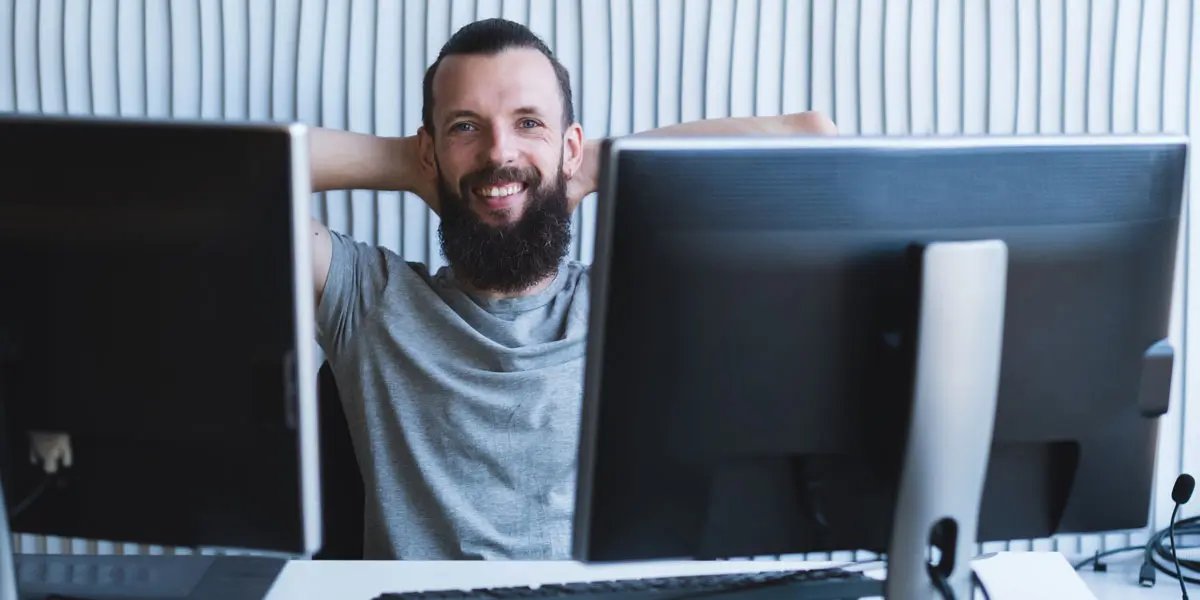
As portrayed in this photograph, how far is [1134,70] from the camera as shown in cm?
212

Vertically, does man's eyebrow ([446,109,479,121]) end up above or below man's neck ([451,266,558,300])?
above

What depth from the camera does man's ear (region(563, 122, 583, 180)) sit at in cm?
201

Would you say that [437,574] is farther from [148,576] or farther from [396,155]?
[396,155]

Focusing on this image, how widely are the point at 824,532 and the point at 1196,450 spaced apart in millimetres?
1571

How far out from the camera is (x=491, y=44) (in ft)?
6.21

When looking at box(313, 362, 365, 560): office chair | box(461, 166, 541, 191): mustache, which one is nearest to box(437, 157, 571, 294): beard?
box(461, 166, 541, 191): mustache

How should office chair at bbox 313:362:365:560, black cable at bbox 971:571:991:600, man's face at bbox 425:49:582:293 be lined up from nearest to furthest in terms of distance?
black cable at bbox 971:571:991:600 → office chair at bbox 313:362:365:560 → man's face at bbox 425:49:582:293

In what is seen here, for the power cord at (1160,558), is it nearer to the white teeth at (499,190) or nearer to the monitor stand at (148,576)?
the white teeth at (499,190)

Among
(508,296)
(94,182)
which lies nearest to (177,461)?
(94,182)

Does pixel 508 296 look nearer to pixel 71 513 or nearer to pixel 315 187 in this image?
pixel 315 187

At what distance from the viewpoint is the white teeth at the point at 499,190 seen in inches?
76.5

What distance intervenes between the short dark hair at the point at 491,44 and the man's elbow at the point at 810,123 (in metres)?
0.41

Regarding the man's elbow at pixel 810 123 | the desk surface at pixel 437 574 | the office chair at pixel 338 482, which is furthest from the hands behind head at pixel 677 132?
the desk surface at pixel 437 574

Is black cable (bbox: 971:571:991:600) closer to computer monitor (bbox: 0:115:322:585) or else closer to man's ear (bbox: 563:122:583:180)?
computer monitor (bbox: 0:115:322:585)
